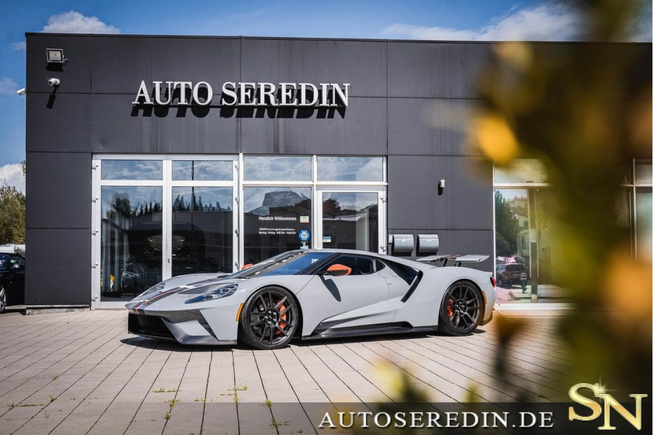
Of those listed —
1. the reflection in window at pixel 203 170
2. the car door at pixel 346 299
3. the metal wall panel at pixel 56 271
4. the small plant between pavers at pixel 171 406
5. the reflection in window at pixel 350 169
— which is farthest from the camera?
the reflection in window at pixel 350 169

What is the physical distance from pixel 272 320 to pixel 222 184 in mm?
5652

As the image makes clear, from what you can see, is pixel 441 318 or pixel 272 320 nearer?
pixel 272 320

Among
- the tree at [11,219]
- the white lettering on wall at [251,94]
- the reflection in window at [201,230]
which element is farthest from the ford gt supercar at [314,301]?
the tree at [11,219]

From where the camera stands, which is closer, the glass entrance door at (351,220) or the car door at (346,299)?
the car door at (346,299)

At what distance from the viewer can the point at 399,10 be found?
1.65 m

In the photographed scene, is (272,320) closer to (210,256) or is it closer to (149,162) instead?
(210,256)

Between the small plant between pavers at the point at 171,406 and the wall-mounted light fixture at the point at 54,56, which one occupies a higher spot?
the wall-mounted light fixture at the point at 54,56

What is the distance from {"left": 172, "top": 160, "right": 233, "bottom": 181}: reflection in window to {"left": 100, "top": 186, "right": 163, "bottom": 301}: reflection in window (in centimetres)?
83

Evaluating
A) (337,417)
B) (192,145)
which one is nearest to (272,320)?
(337,417)

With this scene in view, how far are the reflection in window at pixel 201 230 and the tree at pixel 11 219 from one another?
136 ft

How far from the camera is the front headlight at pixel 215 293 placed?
298 inches

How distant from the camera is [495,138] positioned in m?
1.30

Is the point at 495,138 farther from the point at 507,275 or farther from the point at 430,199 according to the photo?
the point at 507,275

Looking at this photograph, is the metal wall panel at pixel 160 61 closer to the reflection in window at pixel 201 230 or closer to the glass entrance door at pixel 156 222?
the glass entrance door at pixel 156 222
